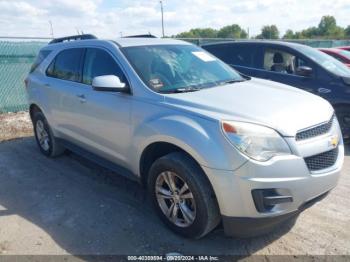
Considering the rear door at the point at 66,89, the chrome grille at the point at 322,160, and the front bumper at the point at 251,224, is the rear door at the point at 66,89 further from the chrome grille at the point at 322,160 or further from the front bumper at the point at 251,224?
the chrome grille at the point at 322,160

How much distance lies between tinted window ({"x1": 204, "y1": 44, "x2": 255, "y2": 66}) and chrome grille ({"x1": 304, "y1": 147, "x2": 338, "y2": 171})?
13.6 feet

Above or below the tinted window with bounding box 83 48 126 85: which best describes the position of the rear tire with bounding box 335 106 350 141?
below

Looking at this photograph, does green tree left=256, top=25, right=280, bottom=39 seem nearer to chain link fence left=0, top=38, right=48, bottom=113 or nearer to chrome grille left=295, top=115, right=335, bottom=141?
chain link fence left=0, top=38, right=48, bottom=113

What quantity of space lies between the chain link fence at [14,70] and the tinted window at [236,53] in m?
5.27

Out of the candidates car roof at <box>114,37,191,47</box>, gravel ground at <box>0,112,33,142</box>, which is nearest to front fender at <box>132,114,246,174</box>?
car roof at <box>114,37,191,47</box>

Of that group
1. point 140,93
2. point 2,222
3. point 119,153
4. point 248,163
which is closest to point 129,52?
point 140,93

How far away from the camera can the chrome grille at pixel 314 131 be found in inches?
114

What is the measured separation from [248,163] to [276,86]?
1639 mm

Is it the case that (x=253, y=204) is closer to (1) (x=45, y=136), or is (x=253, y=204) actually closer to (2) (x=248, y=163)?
(2) (x=248, y=163)

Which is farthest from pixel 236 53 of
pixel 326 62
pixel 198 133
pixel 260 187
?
pixel 260 187

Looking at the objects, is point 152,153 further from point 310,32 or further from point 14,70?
point 310,32

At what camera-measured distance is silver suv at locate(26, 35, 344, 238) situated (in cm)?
276

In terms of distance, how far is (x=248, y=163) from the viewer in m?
2.69

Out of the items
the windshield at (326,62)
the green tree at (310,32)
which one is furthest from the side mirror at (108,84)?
the green tree at (310,32)
